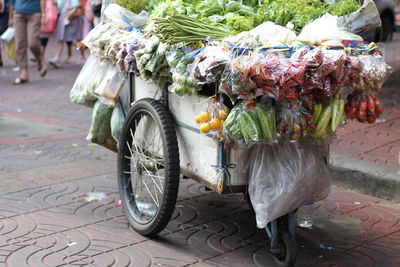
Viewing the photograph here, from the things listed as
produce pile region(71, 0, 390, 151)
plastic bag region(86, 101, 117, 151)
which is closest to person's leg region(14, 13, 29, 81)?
plastic bag region(86, 101, 117, 151)

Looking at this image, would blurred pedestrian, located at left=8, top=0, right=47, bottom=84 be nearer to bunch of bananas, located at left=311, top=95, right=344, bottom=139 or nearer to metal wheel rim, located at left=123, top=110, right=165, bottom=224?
metal wheel rim, located at left=123, top=110, right=165, bottom=224

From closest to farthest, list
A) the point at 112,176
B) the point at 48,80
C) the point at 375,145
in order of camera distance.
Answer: the point at 112,176 → the point at 375,145 → the point at 48,80

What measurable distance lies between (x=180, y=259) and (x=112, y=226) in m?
0.76

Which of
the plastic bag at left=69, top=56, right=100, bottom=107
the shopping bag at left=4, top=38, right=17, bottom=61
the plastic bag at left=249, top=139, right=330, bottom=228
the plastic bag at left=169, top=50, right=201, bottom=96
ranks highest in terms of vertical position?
the plastic bag at left=169, top=50, right=201, bottom=96

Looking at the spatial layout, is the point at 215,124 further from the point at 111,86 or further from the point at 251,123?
the point at 111,86

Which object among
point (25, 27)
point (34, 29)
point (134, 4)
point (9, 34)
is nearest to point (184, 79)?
point (134, 4)

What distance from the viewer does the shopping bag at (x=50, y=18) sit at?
40.6ft

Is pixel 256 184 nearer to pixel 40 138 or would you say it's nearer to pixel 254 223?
pixel 254 223

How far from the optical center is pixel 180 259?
413 cm

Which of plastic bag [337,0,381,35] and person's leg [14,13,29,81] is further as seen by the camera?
person's leg [14,13,29,81]

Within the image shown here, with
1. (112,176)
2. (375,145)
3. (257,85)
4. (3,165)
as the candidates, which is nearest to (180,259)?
(257,85)

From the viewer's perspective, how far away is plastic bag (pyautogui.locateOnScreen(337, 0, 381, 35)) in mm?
4059

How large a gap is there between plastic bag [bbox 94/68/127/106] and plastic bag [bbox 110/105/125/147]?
130mm

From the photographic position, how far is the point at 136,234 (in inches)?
179
